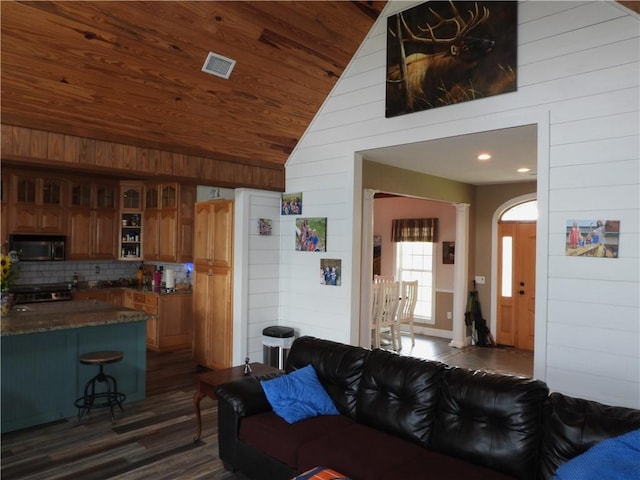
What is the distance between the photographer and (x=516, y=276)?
7004mm

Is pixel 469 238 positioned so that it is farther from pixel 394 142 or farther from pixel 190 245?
pixel 190 245

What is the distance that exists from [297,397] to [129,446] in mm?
1556

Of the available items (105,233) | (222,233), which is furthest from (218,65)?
(105,233)

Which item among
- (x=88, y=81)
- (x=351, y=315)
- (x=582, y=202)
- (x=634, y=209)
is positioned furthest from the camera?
(x=351, y=315)

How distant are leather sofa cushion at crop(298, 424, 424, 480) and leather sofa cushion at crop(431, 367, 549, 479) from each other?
0.75 ft

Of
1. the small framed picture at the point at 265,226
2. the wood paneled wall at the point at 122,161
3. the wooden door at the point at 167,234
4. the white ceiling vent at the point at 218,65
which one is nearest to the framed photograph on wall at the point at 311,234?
the small framed picture at the point at 265,226

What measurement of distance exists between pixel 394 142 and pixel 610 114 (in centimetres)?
174

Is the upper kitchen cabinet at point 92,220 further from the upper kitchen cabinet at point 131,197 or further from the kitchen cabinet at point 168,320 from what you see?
the kitchen cabinet at point 168,320

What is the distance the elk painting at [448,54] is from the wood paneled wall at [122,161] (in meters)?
1.67

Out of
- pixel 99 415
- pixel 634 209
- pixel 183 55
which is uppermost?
pixel 183 55

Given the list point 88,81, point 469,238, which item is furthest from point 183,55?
point 469,238

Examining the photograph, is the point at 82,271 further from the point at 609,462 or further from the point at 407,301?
the point at 609,462

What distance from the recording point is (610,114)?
303cm

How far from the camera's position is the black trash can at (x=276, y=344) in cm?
495
